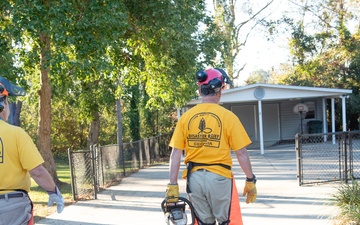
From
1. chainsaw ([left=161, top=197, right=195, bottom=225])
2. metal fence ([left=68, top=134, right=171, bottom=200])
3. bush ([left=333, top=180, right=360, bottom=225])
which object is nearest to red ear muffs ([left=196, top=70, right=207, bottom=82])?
chainsaw ([left=161, top=197, right=195, bottom=225])

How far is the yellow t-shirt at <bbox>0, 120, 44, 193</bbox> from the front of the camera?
135 inches

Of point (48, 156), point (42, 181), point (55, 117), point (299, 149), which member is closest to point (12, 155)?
point (42, 181)

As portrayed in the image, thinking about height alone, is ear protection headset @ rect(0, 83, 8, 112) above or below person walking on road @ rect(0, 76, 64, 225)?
above

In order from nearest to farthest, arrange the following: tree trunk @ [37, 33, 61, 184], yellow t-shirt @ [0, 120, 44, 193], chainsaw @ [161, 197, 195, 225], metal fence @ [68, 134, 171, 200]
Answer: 1. yellow t-shirt @ [0, 120, 44, 193]
2. chainsaw @ [161, 197, 195, 225]
3. metal fence @ [68, 134, 171, 200]
4. tree trunk @ [37, 33, 61, 184]

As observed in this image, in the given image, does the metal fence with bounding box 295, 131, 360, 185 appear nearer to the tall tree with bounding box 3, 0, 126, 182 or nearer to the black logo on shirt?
the tall tree with bounding box 3, 0, 126, 182

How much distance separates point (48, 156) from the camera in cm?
1220

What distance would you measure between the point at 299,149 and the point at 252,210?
2418 mm

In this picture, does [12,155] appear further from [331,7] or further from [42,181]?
[331,7]

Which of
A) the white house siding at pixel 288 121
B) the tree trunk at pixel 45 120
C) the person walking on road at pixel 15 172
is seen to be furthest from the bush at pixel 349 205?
the white house siding at pixel 288 121

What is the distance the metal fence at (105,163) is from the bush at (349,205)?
208 inches

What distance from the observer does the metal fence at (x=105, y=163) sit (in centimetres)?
947

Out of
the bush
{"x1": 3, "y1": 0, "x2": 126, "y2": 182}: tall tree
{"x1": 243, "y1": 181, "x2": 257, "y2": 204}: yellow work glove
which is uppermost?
{"x1": 3, "y1": 0, "x2": 126, "y2": 182}: tall tree

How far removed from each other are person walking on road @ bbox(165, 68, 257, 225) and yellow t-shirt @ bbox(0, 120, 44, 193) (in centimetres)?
137

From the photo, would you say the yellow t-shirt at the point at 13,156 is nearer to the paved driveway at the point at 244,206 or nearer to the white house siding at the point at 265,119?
the paved driveway at the point at 244,206
